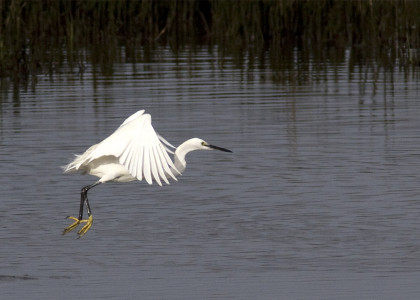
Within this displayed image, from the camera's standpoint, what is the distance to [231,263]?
8.30 m

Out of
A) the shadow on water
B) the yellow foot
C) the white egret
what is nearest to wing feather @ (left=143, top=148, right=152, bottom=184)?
the white egret

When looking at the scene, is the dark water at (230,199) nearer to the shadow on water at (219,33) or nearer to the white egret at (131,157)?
the white egret at (131,157)

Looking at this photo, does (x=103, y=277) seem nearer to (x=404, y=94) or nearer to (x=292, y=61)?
(x=404, y=94)

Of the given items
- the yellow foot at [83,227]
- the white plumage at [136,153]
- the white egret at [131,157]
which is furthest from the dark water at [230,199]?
the white plumage at [136,153]

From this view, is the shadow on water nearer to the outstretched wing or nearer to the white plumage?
the white plumage

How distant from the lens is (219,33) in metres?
26.3

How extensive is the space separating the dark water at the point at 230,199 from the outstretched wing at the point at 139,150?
56 centimetres

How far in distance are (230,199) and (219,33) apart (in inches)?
627

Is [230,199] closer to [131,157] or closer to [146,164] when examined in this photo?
[131,157]

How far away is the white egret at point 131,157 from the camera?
9.02 meters

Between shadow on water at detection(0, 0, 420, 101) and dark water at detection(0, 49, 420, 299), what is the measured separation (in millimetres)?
3079

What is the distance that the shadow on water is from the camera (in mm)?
22312

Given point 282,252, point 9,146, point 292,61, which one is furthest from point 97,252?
point 292,61

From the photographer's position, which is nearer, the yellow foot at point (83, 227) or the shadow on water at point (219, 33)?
the yellow foot at point (83, 227)
